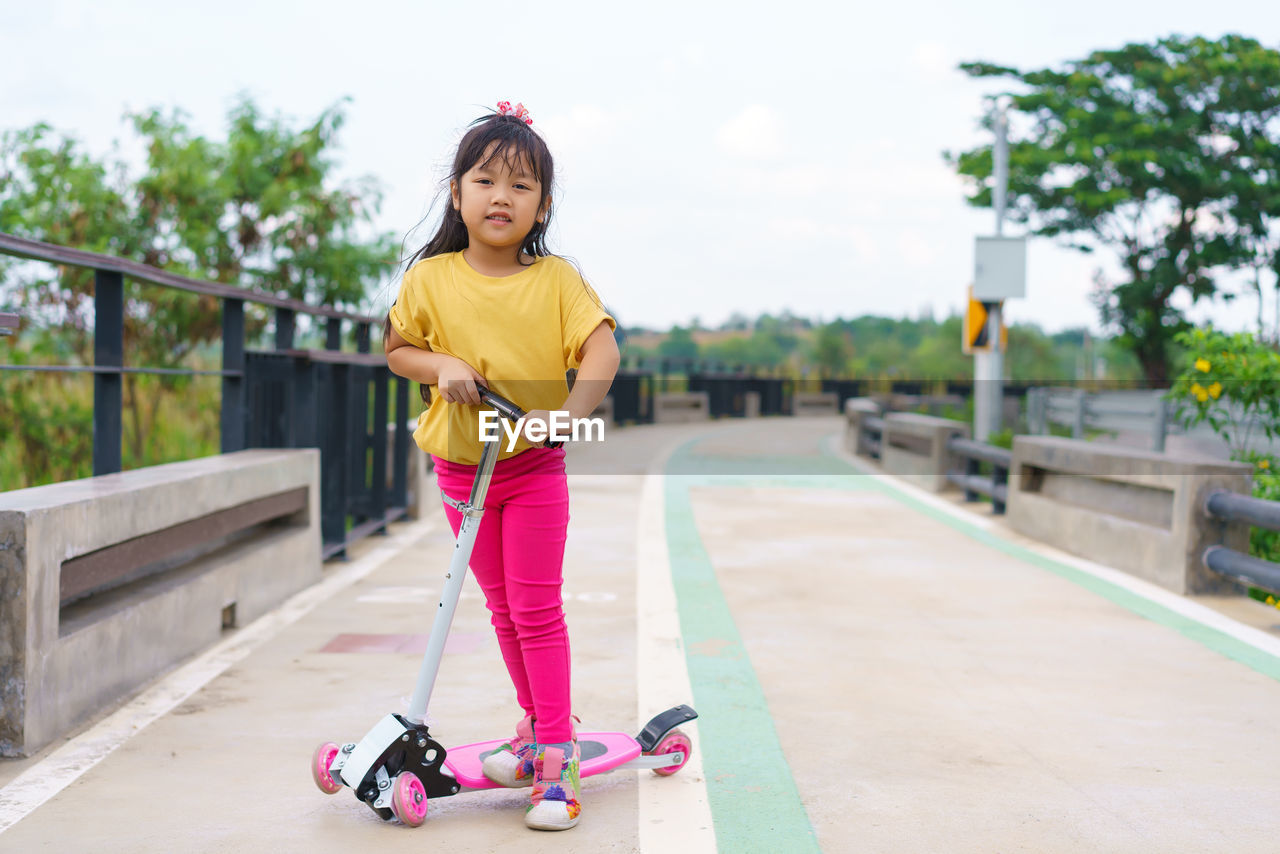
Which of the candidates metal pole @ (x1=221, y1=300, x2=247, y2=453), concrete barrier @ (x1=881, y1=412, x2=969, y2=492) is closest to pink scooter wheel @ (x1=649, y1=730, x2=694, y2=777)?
metal pole @ (x1=221, y1=300, x2=247, y2=453)

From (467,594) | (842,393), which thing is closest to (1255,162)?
(842,393)

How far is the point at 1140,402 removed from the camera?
598 inches

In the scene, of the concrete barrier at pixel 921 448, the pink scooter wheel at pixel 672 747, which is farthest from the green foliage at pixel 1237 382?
the pink scooter wheel at pixel 672 747

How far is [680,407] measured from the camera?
30.6 metres

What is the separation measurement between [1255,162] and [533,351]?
35.7m

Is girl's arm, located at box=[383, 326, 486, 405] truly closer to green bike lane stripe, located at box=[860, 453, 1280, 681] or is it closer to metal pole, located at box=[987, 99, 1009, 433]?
green bike lane stripe, located at box=[860, 453, 1280, 681]

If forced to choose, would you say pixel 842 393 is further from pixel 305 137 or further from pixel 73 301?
pixel 73 301

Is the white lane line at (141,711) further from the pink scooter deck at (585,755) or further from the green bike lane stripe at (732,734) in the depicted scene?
the green bike lane stripe at (732,734)

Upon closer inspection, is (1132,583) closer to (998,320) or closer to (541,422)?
(541,422)

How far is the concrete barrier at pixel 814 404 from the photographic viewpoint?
38.7 meters

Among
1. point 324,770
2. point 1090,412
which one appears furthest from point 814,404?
point 324,770

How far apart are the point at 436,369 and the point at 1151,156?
33.4 metres

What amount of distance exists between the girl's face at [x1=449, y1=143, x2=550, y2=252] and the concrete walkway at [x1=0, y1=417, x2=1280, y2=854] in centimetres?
154

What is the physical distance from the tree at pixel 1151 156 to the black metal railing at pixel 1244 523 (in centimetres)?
2757
